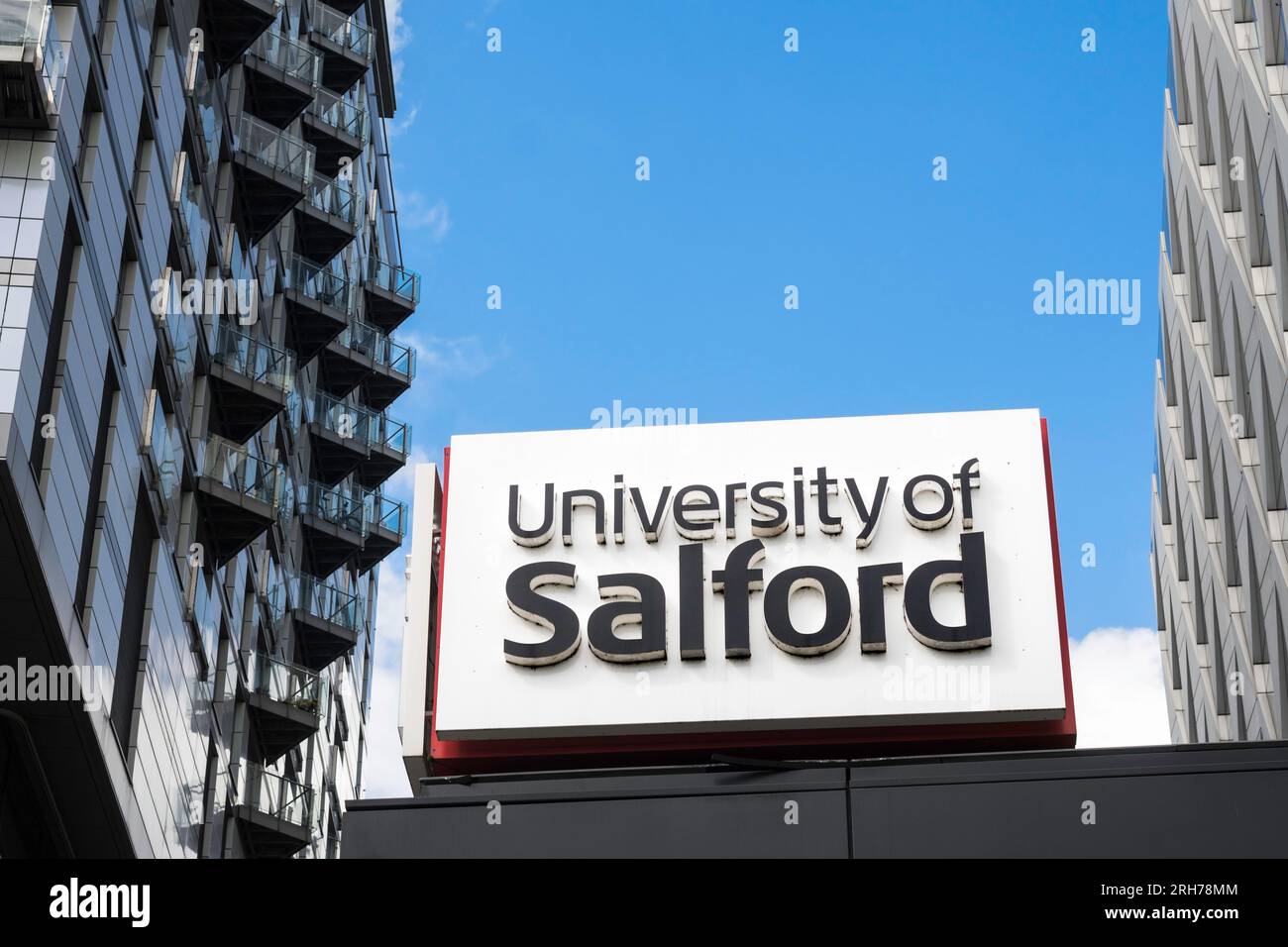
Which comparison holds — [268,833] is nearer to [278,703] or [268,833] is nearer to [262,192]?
[278,703]

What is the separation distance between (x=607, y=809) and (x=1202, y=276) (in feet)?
90.2

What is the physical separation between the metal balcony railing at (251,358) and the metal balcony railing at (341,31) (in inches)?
522

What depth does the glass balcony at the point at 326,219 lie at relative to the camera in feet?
173

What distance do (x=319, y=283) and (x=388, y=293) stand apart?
28.3ft

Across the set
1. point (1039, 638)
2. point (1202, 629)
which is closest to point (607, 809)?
point (1039, 638)

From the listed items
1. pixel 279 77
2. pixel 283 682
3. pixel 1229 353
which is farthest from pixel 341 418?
pixel 1229 353

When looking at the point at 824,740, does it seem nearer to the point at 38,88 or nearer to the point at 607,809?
the point at 607,809

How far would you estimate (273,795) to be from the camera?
4875cm

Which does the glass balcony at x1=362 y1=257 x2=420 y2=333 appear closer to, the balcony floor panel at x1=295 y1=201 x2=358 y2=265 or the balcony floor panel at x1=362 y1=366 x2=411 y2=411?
the balcony floor panel at x1=362 y1=366 x2=411 y2=411

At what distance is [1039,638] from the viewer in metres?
15.9

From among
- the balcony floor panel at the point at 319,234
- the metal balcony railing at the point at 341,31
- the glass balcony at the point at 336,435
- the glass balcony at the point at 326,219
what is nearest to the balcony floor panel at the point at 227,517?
the glass balcony at the point at 326,219

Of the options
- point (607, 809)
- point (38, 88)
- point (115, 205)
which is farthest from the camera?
point (115, 205)
